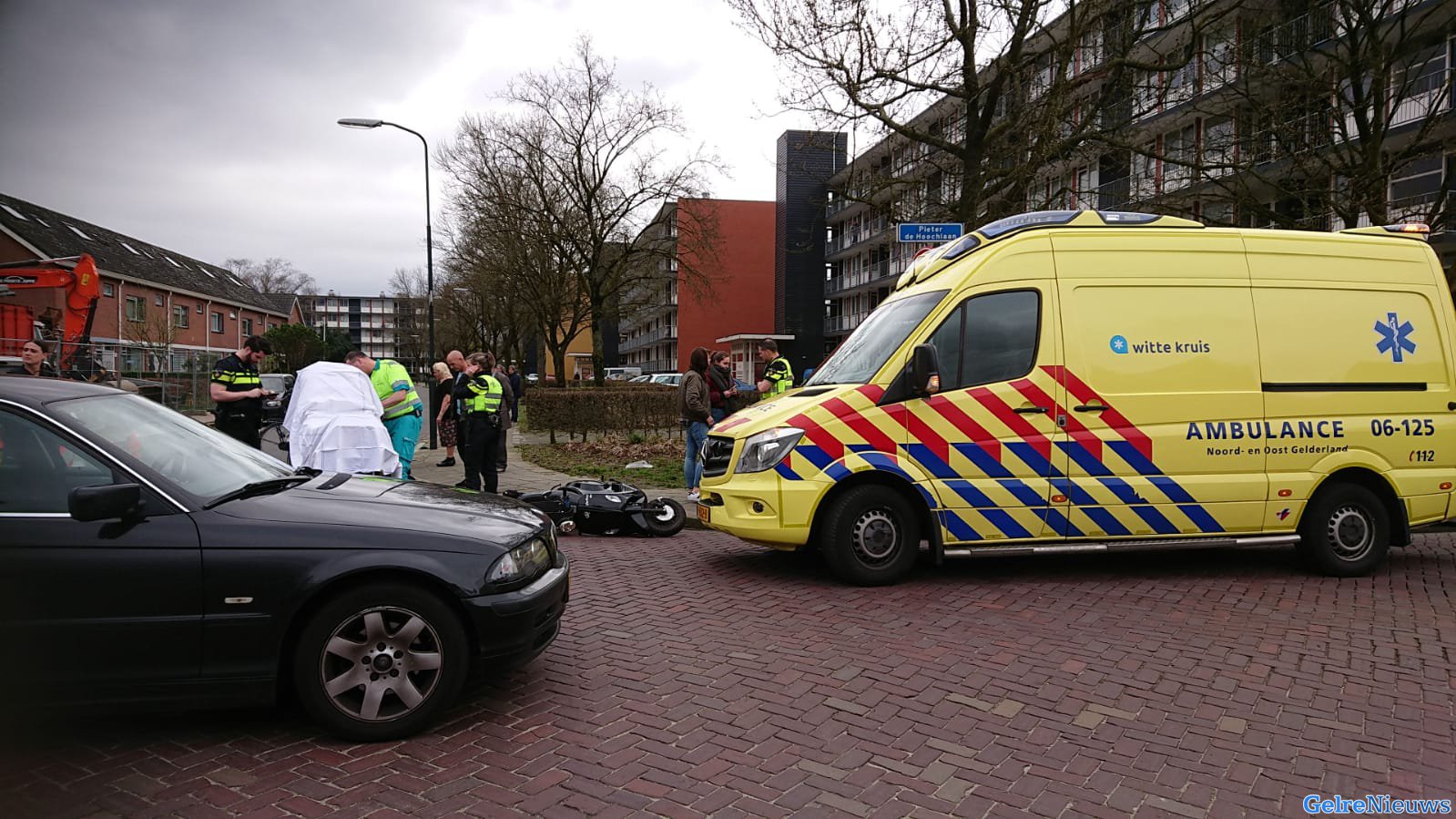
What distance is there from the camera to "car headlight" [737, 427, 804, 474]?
20.4 feet

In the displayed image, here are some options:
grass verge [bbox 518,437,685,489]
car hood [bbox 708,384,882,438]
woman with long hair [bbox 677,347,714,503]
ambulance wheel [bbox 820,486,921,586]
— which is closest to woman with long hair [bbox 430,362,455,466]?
grass verge [bbox 518,437,685,489]

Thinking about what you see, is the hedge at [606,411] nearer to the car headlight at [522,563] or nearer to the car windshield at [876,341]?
the car windshield at [876,341]

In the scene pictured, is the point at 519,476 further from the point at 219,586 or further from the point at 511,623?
the point at 219,586

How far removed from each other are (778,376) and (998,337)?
4766mm

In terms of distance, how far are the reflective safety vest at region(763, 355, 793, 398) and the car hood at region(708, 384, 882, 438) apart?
391cm

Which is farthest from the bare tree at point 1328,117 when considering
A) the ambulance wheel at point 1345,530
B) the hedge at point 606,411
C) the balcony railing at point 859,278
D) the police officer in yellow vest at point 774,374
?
the balcony railing at point 859,278

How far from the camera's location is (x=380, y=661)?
3.61 metres

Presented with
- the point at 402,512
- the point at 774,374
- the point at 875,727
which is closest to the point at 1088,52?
the point at 774,374

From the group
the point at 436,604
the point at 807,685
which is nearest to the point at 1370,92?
the point at 807,685

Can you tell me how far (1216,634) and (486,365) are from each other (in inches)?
320

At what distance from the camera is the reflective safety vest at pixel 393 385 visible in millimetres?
9180

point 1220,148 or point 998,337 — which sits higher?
point 1220,148

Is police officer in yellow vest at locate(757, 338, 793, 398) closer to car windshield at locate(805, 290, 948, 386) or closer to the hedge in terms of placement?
car windshield at locate(805, 290, 948, 386)

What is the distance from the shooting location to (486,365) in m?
10.4
